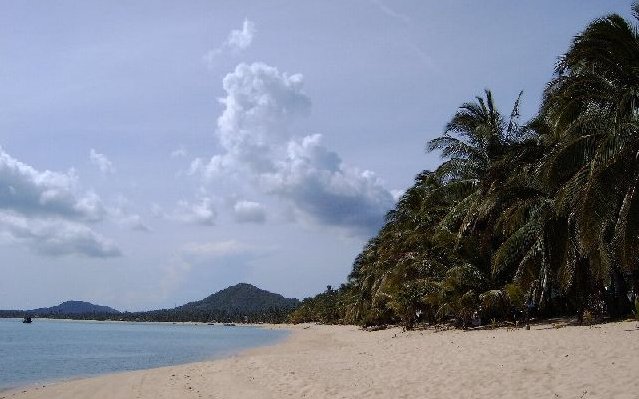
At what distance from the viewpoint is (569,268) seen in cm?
1694

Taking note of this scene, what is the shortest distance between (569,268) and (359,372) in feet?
25.5

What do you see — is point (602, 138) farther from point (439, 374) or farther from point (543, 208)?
point (439, 374)

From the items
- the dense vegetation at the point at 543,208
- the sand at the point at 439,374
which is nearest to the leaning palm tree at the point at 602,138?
the dense vegetation at the point at 543,208

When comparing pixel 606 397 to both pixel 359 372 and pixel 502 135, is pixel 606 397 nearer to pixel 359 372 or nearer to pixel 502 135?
pixel 359 372

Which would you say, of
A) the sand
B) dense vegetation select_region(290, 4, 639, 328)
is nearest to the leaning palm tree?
dense vegetation select_region(290, 4, 639, 328)

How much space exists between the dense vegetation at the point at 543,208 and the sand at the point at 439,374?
2240 mm

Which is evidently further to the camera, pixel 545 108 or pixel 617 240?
pixel 545 108

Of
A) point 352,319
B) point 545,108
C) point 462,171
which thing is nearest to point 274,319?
point 352,319

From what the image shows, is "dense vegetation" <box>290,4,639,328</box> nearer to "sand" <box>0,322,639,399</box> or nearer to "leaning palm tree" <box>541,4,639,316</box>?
"leaning palm tree" <box>541,4,639,316</box>

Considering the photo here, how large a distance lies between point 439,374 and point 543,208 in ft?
30.4

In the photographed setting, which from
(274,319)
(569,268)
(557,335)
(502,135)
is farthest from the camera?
(274,319)

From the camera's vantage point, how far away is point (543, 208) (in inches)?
739

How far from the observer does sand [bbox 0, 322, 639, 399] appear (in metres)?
9.65

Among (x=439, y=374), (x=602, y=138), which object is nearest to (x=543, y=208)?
(x=602, y=138)
